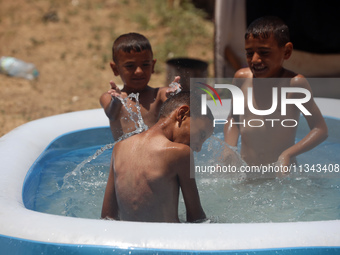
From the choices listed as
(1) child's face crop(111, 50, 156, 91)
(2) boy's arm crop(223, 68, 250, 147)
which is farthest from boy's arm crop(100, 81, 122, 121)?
(2) boy's arm crop(223, 68, 250, 147)

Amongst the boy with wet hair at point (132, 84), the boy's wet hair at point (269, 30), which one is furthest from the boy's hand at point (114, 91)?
the boy's wet hair at point (269, 30)

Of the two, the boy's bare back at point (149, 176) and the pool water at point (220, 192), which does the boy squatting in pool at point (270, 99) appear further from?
Answer: the boy's bare back at point (149, 176)

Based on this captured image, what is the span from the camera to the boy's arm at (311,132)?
298 cm

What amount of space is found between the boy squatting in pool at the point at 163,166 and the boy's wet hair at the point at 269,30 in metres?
0.85

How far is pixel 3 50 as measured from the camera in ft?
22.8

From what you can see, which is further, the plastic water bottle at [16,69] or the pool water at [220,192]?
the plastic water bottle at [16,69]

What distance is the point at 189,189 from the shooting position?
7.45ft

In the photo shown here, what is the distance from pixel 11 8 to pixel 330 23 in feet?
16.5

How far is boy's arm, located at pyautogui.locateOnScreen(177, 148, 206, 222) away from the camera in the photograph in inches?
87.8

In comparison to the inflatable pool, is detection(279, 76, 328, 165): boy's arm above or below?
above

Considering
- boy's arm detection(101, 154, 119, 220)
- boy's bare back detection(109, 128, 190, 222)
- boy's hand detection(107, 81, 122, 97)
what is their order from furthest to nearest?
boy's hand detection(107, 81, 122, 97) < boy's arm detection(101, 154, 119, 220) < boy's bare back detection(109, 128, 190, 222)

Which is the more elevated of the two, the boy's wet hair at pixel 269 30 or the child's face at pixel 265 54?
→ the boy's wet hair at pixel 269 30

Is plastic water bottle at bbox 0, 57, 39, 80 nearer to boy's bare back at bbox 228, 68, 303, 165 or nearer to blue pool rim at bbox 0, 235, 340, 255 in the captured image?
boy's bare back at bbox 228, 68, 303, 165

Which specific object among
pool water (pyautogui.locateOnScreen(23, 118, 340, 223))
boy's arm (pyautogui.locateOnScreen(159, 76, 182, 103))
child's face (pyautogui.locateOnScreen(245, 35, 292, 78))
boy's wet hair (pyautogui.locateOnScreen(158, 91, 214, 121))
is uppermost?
child's face (pyautogui.locateOnScreen(245, 35, 292, 78))
